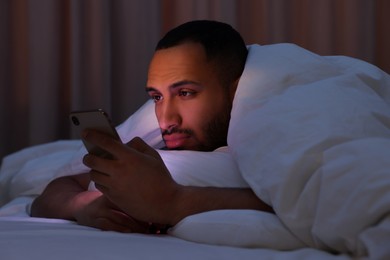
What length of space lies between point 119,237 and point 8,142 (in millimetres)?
1714

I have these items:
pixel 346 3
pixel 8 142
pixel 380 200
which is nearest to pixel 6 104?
pixel 8 142

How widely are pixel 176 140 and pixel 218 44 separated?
0.93ft

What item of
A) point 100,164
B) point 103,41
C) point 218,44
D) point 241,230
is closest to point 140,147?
point 100,164

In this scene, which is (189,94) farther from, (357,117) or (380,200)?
(380,200)

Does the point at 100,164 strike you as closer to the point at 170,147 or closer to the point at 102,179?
the point at 102,179

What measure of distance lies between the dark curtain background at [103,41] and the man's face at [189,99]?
1.04 meters

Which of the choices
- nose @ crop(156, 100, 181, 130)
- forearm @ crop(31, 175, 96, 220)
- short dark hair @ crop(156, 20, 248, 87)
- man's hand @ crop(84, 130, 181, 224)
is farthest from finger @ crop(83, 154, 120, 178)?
short dark hair @ crop(156, 20, 248, 87)

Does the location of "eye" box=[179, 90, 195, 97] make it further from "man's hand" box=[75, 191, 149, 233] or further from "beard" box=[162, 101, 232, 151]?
"man's hand" box=[75, 191, 149, 233]

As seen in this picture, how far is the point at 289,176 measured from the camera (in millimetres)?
941

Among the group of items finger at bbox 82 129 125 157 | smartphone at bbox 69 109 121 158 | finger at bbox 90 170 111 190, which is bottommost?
finger at bbox 90 170 111 190

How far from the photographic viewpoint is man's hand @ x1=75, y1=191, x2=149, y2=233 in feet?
3.69

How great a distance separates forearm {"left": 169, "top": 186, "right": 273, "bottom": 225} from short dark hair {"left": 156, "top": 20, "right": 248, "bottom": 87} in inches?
19.2

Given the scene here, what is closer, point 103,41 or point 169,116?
point 169,116

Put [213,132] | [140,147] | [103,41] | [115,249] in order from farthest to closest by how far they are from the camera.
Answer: [103,41]
[213,132]
[140,147]
[115,249]
